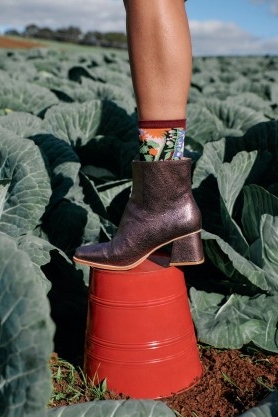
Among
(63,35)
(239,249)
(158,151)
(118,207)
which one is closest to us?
(158,151)

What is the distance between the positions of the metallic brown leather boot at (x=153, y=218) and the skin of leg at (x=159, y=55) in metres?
0.17

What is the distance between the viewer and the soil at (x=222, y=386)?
7.14ft

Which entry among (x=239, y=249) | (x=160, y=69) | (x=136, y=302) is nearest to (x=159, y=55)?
(x=160, y=69)

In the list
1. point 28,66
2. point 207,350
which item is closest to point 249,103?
point 207,350

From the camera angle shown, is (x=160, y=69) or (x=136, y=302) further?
(x=136, y=302)

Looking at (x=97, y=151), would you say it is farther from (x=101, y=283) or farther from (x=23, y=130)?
(x=101, y=283)

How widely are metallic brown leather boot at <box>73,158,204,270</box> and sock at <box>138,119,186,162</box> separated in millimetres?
39

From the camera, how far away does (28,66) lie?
29.5 ft

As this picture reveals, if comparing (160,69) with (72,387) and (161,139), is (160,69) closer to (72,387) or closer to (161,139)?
(161,139)

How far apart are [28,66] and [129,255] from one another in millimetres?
7249

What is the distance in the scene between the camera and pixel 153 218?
2143 mm

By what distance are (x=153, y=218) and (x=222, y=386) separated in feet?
2.11

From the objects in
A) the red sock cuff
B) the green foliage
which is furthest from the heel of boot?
the red sock cuff

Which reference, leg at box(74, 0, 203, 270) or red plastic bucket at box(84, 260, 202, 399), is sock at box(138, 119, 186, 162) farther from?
red plastic bucket at box(84, 260, 202, 399)
